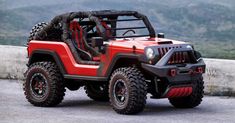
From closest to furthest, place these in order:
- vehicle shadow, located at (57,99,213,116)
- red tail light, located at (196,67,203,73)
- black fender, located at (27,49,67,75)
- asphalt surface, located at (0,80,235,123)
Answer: asphalt surface, located at (0,80,235,123), red tail light, located at (196,67,203,73), vehicle shadow, located at (57,99,213,116), black fender, located at (27,49,67,75)

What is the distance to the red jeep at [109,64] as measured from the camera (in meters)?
13.2

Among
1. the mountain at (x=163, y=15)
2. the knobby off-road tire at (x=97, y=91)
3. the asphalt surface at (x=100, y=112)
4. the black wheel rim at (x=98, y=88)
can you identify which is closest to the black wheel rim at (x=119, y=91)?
the asphalt surface at (x=100, y=112)

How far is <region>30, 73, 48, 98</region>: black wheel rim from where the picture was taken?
566 inches

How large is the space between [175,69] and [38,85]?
2.45 meters

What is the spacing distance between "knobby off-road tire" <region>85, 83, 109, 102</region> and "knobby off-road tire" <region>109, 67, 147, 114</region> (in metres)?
1.24

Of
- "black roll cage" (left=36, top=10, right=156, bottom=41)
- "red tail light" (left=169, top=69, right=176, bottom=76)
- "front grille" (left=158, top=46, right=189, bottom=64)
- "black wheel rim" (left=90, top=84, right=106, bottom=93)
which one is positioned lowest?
"black wheel rim" (left=90, top=84, right=106, bottom=93)

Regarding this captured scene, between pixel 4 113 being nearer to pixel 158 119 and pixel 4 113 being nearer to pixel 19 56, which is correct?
pixel 158 119

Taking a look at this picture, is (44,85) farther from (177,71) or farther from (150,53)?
(177,71)

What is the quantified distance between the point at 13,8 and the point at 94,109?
80.0 feet

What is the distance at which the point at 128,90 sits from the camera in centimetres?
1313

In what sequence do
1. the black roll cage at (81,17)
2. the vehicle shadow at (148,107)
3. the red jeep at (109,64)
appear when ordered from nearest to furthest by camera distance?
the red jeep at (109,64), the vehicle shadow at (148,107), the black roll cage at (81,17)

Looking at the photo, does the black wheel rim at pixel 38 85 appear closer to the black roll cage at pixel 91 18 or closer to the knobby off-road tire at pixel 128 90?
the black roll cage at pixel 91 18

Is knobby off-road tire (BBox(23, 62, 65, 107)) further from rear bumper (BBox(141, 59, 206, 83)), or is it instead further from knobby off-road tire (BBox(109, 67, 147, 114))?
rear bumper (BBox(141, 59, 206, 83))

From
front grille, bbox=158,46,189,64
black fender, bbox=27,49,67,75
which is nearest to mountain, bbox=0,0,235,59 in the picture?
black fender, bbox=27,49,67,75
